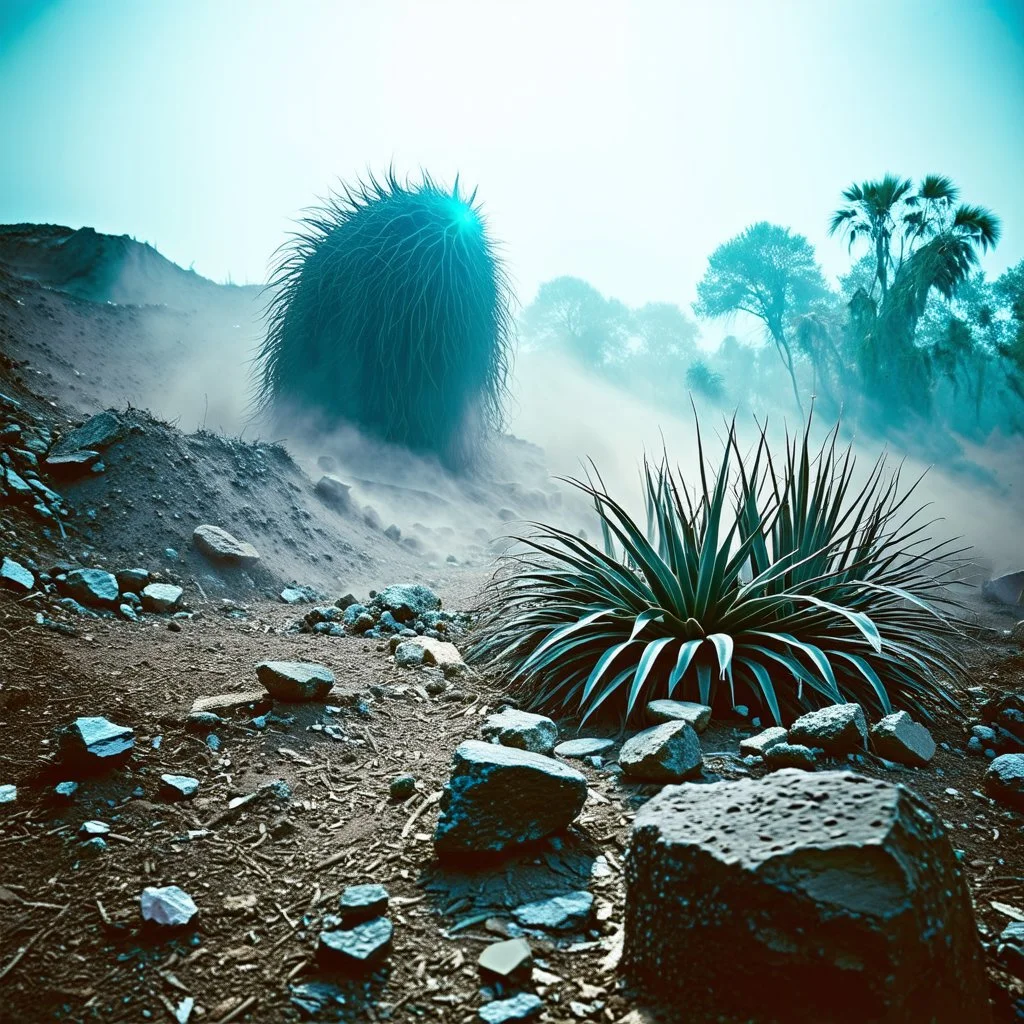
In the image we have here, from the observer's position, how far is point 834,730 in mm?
2240

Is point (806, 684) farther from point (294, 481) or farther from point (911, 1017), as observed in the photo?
point (294, 481)

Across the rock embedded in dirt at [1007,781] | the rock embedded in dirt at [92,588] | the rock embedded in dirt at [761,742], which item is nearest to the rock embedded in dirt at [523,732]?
the rock embedded in dirt at [761,742]

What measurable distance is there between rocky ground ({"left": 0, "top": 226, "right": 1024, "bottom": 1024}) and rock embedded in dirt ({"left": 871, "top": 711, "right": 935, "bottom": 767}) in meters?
0.01

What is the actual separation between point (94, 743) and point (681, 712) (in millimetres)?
1942

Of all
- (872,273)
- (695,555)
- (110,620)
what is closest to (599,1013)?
(695,555)

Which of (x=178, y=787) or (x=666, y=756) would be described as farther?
(x=666, y=756)

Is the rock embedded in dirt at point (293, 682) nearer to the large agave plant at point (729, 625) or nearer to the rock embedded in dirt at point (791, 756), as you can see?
the large agave plant at point (729, 625)

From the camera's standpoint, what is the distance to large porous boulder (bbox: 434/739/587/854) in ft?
5.58

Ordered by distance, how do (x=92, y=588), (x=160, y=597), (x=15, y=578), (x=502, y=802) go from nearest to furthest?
(x=502, y=802) < (x=15, y=578) < (x=92, y=588) < (x=160, y=597)

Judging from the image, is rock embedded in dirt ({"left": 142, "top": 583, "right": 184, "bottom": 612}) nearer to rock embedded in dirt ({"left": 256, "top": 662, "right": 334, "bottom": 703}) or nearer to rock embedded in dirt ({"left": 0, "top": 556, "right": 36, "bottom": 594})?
rock embedded in dirt ({"left": 0, "top": 556, "right": 36, "bottom": 594})

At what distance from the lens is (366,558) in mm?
7078

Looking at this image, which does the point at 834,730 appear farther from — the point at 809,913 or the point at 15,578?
the point at 15,578

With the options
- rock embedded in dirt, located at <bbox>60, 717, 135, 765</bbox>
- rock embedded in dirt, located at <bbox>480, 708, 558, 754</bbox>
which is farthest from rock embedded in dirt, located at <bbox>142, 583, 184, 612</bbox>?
rock embedded in dirt, located at <bbox>480, 708, 558, 754</bbox>

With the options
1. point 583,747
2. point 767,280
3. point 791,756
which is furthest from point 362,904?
point 767,280
